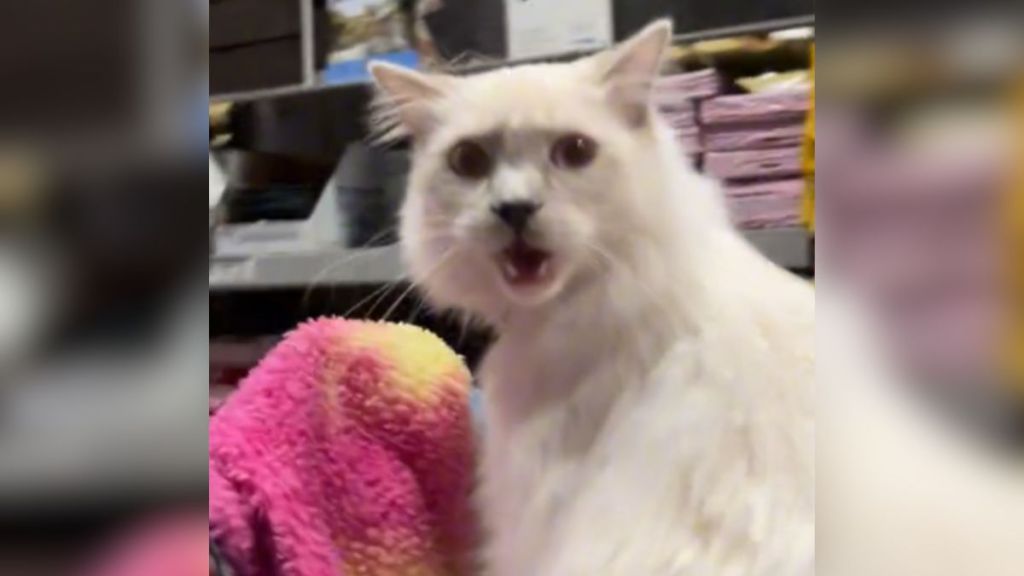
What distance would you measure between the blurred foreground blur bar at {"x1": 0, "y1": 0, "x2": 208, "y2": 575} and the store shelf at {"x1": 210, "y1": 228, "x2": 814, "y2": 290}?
423 mm

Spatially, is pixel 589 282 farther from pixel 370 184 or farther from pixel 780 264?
pixel 370 184

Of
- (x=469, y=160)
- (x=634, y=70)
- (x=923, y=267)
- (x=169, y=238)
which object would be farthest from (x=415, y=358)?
(x=923, y=267)

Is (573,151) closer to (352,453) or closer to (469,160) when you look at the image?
(469,160)

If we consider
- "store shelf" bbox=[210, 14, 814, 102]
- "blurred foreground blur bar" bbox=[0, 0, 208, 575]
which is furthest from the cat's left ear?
"blurred foreground blur bar" bbox=[0, 0, 208, 575]

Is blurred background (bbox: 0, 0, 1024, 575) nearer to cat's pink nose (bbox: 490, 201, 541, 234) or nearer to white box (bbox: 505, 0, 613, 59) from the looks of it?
cat's pink nose (bbox: 490, 201, 541, 234)

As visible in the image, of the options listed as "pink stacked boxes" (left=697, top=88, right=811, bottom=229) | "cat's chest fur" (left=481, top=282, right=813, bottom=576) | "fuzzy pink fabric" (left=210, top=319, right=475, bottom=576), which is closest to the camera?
"cat's chest fur" (left=481, top=282, right=813, bottom=576)

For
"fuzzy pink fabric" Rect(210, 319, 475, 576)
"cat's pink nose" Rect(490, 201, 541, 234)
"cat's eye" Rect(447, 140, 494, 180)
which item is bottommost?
"fuzzy pink fabric" Rect(210, 319, 475, 576)

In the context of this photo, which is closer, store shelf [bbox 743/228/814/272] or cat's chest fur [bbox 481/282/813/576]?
cat's chest fur [bbox 481/282/813/576]

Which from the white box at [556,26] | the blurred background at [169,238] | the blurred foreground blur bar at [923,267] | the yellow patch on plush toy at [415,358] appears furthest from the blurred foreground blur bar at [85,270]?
the white box at [556,26]

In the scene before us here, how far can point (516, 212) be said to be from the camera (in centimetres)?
65

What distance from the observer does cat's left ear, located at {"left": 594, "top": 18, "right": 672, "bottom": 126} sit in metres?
0.65

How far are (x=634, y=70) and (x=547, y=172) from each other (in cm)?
9

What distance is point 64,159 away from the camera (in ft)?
1.23

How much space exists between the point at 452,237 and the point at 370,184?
45 centimetres
